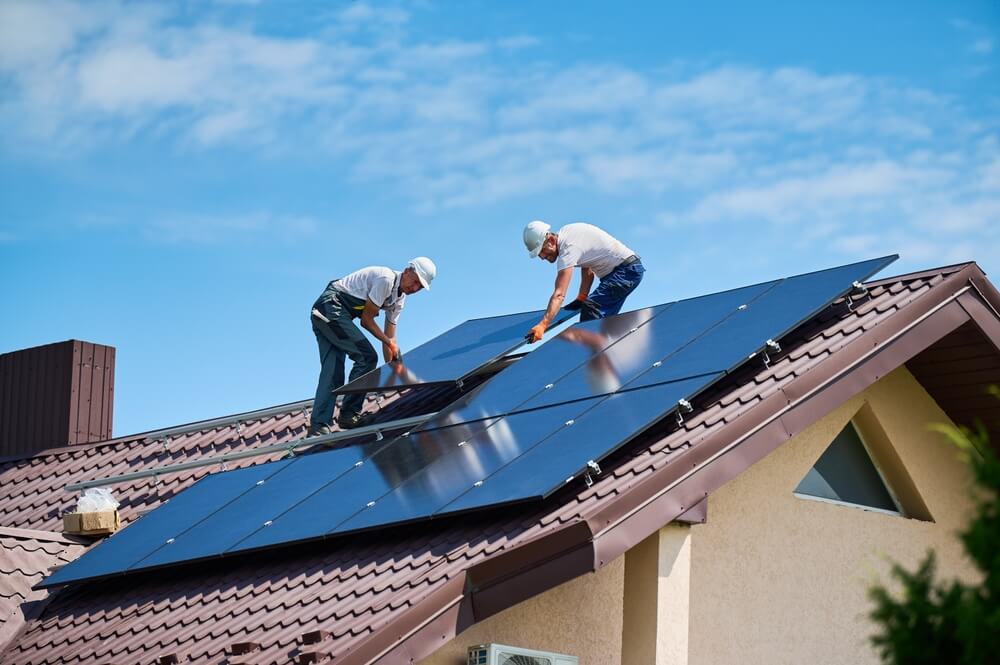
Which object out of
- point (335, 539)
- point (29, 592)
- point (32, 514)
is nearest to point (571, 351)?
point (335, 539)

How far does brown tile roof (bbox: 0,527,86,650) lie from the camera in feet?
39.0

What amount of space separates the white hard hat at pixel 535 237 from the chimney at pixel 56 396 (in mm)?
6804

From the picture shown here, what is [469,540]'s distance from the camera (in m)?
9.57

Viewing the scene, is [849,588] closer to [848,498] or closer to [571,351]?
[848,498]

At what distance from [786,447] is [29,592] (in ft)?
21.2

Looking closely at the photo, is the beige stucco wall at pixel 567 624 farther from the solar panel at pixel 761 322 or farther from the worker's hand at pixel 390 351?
the worker's hand at pixel 390 351

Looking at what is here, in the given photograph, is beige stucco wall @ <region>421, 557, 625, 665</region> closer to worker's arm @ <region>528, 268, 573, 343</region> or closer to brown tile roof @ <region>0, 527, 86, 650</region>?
worker's arm @ <region>528, 268, 573, 343</region>

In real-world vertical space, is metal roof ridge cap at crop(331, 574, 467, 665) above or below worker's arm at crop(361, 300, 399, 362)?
below

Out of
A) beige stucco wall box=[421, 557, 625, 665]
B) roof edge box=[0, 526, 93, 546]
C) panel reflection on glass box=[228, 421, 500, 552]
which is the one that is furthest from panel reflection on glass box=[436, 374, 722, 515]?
roof edge box=[0, 526, 93, 546]

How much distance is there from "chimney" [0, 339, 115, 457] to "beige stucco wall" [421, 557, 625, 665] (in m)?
9.11

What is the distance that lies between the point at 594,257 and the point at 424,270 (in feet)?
6.07

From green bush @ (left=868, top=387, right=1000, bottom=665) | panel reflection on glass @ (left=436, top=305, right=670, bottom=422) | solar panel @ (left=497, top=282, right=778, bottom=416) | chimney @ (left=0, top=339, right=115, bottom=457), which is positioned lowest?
green bush @ (left=868, top=387, right=1000, bottom=665)

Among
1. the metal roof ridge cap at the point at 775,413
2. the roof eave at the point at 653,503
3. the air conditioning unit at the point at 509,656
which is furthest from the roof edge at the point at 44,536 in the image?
the metal roof ridge cap at the point at 775,413

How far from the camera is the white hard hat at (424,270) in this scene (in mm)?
14234
